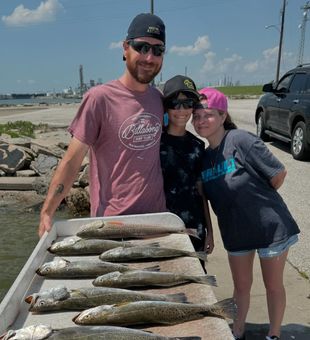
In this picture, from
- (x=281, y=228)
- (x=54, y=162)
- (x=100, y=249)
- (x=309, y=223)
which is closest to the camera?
(x=100, y=249)

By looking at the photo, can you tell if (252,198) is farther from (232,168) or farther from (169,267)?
(169,267)

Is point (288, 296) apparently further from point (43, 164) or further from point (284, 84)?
point (284, 84)

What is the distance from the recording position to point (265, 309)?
4.48 metres

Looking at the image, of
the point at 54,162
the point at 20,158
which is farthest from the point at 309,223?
the point at 20,158

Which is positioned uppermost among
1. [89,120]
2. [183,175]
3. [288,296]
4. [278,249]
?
[89,120]

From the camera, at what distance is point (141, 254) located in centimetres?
256

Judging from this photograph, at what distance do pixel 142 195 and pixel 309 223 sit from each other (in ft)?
15.1

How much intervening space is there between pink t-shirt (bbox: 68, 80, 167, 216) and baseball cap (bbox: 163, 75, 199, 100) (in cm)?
14

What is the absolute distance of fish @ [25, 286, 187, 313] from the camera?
2.01 m

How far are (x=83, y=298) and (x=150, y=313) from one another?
329 mm

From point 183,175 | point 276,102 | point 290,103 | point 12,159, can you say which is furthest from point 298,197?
point 12,159

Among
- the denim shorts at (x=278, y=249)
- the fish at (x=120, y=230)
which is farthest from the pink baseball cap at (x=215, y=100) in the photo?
the denim shorts at (x=278, y=249)

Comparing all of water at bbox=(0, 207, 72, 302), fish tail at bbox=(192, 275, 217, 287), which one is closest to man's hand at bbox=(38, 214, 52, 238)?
fish tail at bbox=(192, 275, 217, 287)

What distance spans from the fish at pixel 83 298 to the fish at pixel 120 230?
63cm
